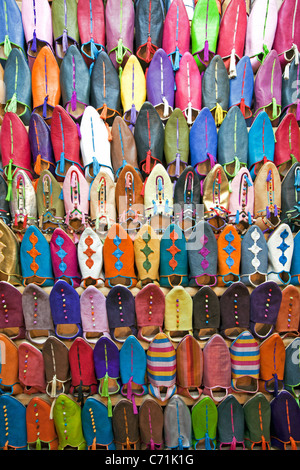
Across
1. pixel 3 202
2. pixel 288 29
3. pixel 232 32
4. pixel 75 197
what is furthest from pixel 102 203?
pixel 288 29

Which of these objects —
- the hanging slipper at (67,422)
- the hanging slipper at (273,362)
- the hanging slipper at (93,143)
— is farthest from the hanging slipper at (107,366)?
the hanging slipper at (93,143)

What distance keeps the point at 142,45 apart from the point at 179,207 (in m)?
0.99

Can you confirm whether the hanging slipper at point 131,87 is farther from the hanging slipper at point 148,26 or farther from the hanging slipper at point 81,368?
the hanging slipper at point 81,368

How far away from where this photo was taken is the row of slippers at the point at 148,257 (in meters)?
1.57

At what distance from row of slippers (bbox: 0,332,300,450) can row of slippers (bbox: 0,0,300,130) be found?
1297 millimetres

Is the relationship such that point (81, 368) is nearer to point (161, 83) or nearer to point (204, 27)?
point (161, 83)

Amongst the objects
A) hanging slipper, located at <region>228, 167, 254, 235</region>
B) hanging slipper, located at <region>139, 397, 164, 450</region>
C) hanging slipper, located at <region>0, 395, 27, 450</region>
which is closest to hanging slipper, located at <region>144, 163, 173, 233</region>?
hanging slipper, located at <region>228, 167, 254, 235</region>

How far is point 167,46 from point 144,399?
2.00m

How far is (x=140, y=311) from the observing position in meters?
1.58

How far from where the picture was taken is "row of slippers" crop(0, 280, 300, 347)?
5.07 feet

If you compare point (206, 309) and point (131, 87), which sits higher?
point (131, 87)
